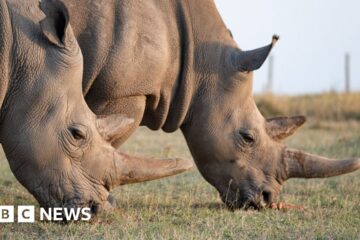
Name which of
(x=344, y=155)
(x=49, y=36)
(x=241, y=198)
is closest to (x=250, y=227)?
(x=241, y=198)

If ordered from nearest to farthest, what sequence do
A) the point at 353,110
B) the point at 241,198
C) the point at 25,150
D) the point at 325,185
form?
the point at 25,150, the point at 241,198, the point at 325,185, the point at 353,110

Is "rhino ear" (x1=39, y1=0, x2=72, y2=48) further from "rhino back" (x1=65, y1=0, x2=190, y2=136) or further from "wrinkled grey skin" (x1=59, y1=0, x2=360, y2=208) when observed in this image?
"wrinkled grey skin" (x1=59, y1=0, x2=360, y2=208)

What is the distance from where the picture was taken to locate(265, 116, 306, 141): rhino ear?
7508 millimetres

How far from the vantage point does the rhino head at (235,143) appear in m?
7.23

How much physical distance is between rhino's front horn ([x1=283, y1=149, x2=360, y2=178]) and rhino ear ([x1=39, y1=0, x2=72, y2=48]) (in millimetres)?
2490

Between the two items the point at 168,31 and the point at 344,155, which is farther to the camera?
the point at 344,155

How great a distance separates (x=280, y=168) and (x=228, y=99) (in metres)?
0.73

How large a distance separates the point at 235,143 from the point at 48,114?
2169 millimetres

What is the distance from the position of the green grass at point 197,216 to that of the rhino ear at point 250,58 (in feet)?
3.91

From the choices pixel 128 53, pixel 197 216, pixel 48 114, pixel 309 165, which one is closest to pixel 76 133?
pixel 48 114

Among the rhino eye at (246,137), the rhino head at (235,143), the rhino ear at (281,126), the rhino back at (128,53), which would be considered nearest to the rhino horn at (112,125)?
the rhino back at (128,53)

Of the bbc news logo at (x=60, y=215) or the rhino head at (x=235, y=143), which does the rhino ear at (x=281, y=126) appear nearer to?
the rhino head at (x=235, y=143)

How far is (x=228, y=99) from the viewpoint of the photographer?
23.9 ft

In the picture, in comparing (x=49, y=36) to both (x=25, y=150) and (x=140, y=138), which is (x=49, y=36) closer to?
(x=25, y=150)
